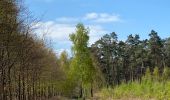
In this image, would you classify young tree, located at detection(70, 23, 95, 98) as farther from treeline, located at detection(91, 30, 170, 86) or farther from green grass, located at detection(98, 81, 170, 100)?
treeline, located at detection(91, 30, 170, 86)

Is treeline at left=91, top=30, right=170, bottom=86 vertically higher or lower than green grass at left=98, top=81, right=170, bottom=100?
higher

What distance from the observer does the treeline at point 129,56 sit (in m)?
104

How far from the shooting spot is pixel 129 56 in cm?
11181

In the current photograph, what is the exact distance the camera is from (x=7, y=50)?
Answer: 18875 millimetres

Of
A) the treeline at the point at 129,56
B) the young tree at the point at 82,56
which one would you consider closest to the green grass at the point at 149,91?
the young tree at the point at 82,56

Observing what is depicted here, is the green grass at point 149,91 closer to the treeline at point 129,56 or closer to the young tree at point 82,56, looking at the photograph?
the young tree at point 82,56

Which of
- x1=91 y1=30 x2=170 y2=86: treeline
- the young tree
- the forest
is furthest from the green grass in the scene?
x1=91 y1=30 x2=170 y2=86: treeline

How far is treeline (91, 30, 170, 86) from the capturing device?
104m

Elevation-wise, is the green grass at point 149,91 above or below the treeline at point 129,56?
below

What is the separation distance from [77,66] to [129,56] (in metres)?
53.3

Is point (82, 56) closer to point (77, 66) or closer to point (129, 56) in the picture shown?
point (77, 66)

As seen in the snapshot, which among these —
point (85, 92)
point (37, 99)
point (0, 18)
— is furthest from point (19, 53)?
point (85, 92)

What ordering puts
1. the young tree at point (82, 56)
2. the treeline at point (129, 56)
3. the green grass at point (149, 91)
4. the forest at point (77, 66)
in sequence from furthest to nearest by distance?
1. the treeline at point (129, 56)
2. the young tree at point (82, 56)
3. the green grass at point (149, 91)
4. the forest at point (77, 66)

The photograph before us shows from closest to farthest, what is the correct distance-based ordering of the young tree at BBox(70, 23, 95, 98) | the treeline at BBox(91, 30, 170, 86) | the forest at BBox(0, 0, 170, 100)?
1. the forest at BBox(0, 0, 170, 100)
2. the young tree at BBox(70, 23, 95, 98)
3. the treeline at BBox(91, 30, 170, 86)
